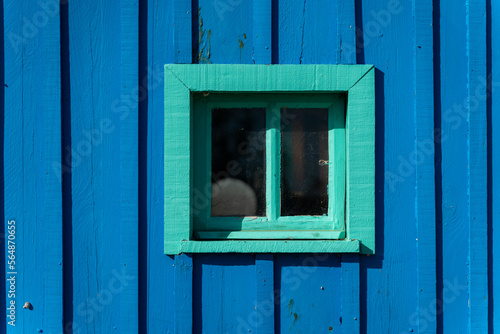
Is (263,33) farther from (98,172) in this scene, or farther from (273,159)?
(98,172)

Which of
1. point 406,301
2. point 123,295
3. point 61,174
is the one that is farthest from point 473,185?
point 61,174

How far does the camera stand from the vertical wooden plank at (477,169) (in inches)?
95.3

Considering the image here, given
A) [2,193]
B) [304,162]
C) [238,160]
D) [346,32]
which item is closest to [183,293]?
[238,160]

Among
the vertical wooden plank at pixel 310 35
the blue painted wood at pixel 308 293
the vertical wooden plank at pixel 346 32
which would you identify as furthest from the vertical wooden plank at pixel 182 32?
the blue painted wood at pixel 308 293

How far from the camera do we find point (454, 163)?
96.3 inches

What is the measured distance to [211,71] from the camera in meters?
2.42

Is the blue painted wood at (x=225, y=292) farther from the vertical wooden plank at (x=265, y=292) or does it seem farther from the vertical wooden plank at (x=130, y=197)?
the vertical wooden plank at (x=130, y=197)

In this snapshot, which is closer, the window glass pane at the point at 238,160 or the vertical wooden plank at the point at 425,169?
the vertical wooden plank at the point at 425,169

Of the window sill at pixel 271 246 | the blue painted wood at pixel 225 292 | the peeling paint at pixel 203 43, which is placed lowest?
the blue painted wood at pixel 225 292

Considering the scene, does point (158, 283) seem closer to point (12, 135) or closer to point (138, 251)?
point (138, 251)

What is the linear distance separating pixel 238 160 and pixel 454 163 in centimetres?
128

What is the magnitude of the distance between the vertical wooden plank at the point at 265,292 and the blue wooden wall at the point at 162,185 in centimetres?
1

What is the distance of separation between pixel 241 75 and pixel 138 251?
1.19 metres

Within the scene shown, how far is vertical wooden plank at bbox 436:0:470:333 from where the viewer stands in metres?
2.44
